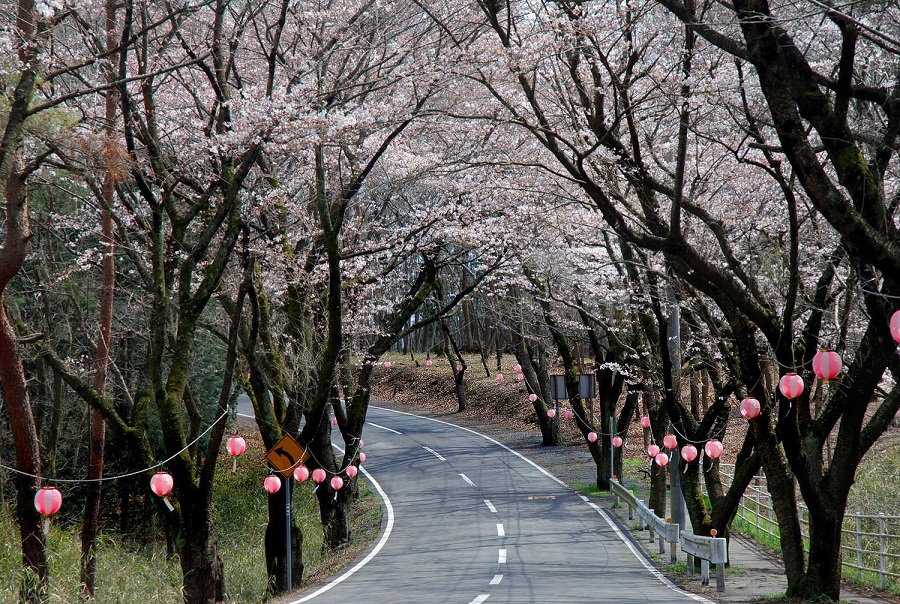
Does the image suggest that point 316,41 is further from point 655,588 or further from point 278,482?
point 655,588

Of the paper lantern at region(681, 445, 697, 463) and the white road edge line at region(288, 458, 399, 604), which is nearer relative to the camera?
the white road edge line at region(288, 458, 399, 604)

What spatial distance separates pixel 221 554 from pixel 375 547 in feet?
11.8

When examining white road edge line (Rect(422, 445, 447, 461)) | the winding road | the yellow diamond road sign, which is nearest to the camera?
the winding road

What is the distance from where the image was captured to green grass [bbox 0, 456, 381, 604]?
11945mm

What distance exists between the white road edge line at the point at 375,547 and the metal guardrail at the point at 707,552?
6343mm

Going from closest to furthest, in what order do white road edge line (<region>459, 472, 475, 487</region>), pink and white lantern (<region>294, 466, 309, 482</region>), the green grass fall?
the green grass
pink and white lantern (<region>294, 466, 309, 482</region>)
white road edge line (<region>459, 472, 475, 487</region>)

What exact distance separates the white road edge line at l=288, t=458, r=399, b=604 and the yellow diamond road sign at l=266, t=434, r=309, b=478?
212cm

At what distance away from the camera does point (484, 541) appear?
19.5m

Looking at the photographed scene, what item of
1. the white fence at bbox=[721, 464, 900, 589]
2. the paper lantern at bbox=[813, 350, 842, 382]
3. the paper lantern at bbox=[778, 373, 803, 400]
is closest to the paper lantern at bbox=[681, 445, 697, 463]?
the white fence at bbox=[721, 464, 900, 589]

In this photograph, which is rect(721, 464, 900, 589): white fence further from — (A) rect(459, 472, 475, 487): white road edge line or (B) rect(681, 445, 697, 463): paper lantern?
(A) rect(459, 472, 475, 487): white road edge line

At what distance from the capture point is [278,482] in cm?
1457

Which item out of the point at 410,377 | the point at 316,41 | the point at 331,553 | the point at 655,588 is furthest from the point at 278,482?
the point at 410,377

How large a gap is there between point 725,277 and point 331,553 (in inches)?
496

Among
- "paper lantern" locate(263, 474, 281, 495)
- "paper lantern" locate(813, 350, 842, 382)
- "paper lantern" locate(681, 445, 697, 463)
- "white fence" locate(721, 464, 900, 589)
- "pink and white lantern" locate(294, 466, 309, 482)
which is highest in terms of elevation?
Result: "paper lantern" locate(813, 350, 842, 382)
